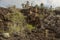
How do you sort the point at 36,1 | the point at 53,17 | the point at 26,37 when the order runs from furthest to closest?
the point at 36,1 < the point at 53,17 < the point at 26,37

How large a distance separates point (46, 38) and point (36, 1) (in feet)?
9.26

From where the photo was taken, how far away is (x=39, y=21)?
8.41 meters

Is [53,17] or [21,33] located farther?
[53,17]

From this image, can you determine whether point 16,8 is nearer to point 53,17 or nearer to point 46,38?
point 53,17

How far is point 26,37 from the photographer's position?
7406 mm

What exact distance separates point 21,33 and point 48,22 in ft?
5.01

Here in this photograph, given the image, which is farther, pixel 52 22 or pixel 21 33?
pixel 52 22

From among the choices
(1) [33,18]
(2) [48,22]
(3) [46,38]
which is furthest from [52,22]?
(3) [46,38]

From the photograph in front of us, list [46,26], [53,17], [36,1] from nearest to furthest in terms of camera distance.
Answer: [46,26] → [53,17] → [36,1]

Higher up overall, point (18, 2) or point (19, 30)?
point (18, 2)

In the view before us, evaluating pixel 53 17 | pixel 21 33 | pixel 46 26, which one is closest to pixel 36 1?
pixel 53 17

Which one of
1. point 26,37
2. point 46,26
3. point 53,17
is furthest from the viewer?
point 53,17

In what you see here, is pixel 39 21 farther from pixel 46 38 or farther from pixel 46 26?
pixel 46 38

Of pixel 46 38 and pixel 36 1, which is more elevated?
pixel 36 1
